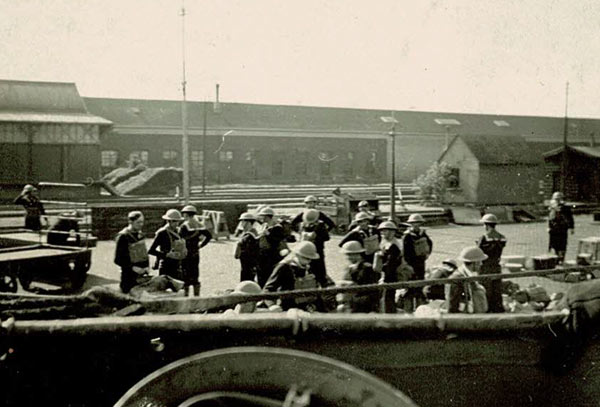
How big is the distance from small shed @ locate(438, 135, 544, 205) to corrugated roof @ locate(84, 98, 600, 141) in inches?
728

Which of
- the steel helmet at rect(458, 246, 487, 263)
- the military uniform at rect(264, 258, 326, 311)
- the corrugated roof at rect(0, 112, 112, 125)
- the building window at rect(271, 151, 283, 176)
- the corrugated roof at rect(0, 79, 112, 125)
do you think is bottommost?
the military uniform at rect(264, 258, 326, 311)

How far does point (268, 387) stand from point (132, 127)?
45.0m

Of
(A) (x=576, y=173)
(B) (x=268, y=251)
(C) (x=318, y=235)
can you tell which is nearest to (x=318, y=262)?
(C) (x=318, y=235)

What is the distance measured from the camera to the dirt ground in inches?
531

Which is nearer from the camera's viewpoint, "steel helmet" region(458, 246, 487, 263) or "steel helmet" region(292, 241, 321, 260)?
"steel helmet" region(292, 241, 321, 260)

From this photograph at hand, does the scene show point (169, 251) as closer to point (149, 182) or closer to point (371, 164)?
point (149, 182)

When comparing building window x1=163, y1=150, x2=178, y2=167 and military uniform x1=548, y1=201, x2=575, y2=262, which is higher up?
building window x1=163, y1=150, x2=178, y2=167

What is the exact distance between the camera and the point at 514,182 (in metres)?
32.8

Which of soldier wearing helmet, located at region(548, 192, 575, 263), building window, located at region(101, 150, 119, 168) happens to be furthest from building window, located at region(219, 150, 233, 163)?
soldier wearing helmet, located at region(548, 192, 575, 263)

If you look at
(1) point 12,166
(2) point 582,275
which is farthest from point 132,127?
(2) point 582,275

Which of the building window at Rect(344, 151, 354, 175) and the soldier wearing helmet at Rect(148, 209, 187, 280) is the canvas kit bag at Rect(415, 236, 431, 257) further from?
the building window at Rect(344, 151, 354, 175)

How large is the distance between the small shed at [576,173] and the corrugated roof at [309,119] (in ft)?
59.0

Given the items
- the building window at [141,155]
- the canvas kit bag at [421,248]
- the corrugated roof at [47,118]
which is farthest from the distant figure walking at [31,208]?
the building window at [141,155]

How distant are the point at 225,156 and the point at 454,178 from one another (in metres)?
20.6
